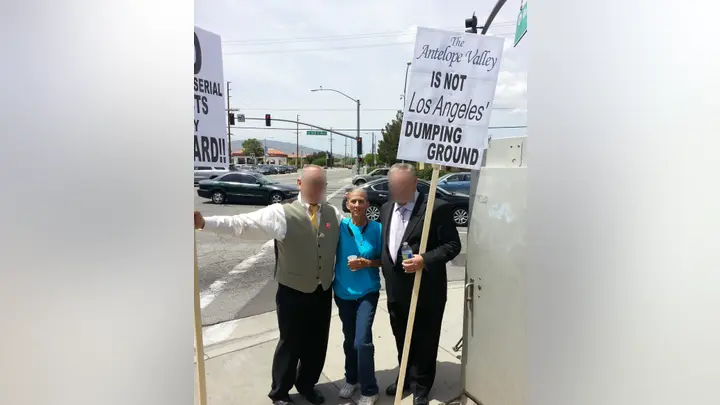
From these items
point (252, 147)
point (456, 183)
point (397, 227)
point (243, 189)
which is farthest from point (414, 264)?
point (252, 147)

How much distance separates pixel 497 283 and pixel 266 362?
2337mm

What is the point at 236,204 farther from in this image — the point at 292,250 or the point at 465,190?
the point at 292,250

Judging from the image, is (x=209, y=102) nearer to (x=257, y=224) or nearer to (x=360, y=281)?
(x=257, y=224)

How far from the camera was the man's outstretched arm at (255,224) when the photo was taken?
2562mm

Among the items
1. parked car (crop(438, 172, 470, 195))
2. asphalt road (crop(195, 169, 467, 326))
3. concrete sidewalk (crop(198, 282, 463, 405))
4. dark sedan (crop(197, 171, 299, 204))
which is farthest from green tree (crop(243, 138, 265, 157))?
concrete sidewalk (crop(198, 282, 463, 405))

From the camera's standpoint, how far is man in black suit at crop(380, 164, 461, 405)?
298cm

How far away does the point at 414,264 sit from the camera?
2.79 meters

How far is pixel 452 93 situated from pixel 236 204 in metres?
17.4

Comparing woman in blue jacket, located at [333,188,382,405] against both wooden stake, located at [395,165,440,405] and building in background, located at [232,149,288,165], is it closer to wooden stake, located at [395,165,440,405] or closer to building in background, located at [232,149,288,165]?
wooden stake, located at [395,165,440,405]

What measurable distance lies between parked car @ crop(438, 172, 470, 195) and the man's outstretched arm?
1238 centimetres

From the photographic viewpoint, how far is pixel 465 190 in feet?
48.8

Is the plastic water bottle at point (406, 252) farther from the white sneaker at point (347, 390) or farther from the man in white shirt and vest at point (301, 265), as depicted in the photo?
the white sneaker at point (347, 390)

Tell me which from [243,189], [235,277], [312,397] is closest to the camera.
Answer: [312,397]

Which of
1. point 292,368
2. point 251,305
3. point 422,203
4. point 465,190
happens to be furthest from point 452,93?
point 465,190
